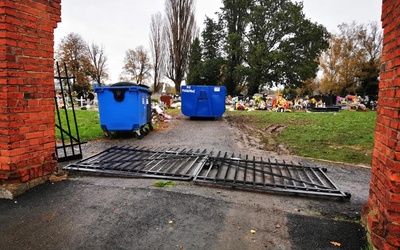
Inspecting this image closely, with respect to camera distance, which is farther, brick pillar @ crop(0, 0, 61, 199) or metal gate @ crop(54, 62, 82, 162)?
metal gate @ crop(54, 62, 82, 162)

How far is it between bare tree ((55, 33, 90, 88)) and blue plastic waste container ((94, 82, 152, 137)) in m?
36.3

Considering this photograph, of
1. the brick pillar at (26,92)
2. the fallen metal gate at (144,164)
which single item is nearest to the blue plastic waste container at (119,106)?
the fallen metal gate at (144,164)

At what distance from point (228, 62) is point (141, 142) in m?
30.9

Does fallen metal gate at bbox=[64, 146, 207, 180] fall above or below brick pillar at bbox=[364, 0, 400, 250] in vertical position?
below

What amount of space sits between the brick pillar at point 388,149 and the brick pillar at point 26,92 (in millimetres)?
3660

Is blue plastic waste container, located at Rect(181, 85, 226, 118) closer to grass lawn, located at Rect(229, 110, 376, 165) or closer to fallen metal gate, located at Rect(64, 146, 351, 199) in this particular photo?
grass lawn, located at Rect(229, 110, 376, 165)

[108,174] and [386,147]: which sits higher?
[386,147]

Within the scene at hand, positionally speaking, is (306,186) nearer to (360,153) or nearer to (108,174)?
(108,174)

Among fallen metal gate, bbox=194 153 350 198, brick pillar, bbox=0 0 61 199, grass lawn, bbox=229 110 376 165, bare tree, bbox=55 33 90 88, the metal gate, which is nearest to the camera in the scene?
brick pillar, bbox=0 0 61 199

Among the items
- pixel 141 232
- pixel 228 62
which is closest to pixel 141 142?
pixel 141 232

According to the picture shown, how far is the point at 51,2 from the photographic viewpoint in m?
3.41

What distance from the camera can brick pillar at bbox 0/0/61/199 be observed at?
2949 millimetres

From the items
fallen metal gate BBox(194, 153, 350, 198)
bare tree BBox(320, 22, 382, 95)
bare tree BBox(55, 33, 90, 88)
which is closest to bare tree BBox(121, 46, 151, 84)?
bare tree BBox(55, 33, 90, 88)

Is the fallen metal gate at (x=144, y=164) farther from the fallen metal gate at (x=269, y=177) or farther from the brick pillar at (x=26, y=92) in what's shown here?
the brick pillar at (x=26, y=92)
